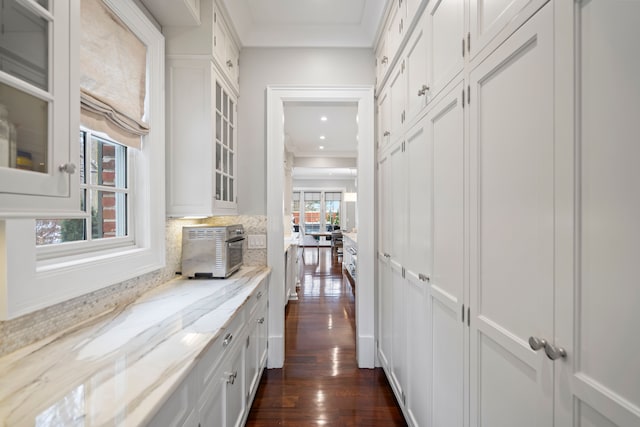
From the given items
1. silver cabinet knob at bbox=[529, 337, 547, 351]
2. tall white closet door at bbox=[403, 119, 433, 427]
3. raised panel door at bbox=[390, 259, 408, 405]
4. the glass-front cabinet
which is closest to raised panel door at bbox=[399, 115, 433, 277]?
tall white closet door at bbox=[403, 119, 433, 427]

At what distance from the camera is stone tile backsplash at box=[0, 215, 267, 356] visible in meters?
0.97

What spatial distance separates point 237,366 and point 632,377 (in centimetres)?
154

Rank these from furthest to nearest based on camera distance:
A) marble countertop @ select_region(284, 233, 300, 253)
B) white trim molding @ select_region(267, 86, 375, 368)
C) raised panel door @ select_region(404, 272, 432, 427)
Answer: marble countertop @ select_region(284, 233, 300, 253) → white trim molding @ select_region(267, 86, 375, 368) → raised panel door @ select_region(404, 272, 432, 427)

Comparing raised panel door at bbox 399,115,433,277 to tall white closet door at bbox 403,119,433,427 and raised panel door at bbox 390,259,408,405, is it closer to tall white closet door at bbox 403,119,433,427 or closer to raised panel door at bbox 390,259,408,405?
tall white closet door at bbox 403,119,433,427

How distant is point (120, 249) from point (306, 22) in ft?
7.34

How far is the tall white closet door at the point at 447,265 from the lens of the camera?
1130 millimetres

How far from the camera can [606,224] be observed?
573mm

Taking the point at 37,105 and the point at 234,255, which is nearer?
the point at 37,105

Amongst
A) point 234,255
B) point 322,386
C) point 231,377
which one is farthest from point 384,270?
point 231,377

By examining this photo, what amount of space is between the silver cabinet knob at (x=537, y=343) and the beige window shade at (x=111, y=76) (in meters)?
1.82

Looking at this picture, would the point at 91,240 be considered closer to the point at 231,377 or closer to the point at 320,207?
the point at 231,377

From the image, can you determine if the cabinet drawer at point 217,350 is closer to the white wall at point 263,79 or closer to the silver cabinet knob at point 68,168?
the silver cabinet knob at point 68,168

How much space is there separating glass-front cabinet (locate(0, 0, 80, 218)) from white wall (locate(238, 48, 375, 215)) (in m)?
1.65

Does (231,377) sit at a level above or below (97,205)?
below
